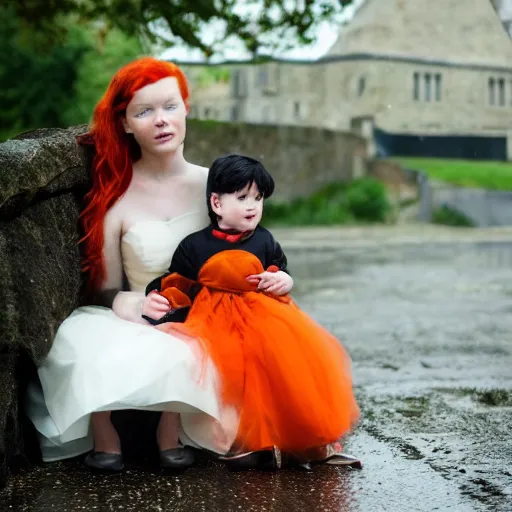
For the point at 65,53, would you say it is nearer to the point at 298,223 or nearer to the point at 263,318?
the point at 298,223

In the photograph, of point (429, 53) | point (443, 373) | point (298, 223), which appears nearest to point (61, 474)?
point (443, 373)

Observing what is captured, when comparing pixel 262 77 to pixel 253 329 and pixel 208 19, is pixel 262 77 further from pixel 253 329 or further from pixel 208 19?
pixel 253 329

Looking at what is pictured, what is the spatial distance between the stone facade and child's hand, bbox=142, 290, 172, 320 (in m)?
27.6

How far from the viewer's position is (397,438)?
365cm

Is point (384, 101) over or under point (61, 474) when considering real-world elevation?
over

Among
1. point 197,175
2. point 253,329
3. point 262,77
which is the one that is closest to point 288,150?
point 262,77

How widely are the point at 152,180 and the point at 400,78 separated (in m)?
30.7

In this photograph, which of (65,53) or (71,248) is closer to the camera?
(71,248)

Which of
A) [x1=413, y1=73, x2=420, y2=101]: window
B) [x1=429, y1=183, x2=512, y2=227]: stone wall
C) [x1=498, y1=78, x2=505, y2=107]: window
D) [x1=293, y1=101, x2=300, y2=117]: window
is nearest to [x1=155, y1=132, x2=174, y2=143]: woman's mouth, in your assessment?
[x1=429, y1=183, x2=512, y2=227]: stone wall

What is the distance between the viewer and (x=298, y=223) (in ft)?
71.7

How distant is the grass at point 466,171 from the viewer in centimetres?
2592

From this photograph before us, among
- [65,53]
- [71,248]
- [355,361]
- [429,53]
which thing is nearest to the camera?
[71,248]

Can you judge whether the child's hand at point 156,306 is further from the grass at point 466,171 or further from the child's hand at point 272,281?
the grass at point 466,171

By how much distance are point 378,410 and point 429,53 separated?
29810 millimetres
